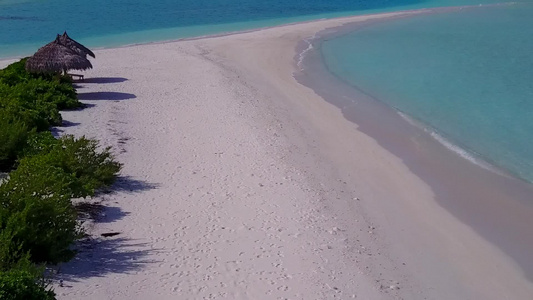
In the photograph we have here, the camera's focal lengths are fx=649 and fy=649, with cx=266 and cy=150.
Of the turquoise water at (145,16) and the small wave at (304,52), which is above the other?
the turquoise water at (145,16)

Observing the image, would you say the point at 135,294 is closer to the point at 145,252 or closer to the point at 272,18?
the point at 145,252

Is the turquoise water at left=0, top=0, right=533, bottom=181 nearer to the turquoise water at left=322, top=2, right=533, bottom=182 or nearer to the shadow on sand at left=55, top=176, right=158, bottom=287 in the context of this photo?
the turquoise water at left=322, top=2, right=533, bottom=182

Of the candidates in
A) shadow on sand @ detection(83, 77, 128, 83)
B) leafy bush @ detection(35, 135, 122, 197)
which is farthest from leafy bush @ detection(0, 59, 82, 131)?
leafy bush @ detection(35, 135, 122, 197)

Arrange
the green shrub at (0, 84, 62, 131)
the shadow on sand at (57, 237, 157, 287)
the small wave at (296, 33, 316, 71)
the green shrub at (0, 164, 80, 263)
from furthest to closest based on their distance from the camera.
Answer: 1. the small wave at (296, 33, 316, 71)
2. the green shrub at (0, 84, 62, 131)
3. the shadow on sand at (57, 237, 157, 287)
4. the green shrub at (0, 164, 80, 263)

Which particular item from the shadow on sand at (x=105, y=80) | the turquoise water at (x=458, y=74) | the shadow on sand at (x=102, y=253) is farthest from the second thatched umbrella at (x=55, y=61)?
the shadow on sand at (x=102, y=253)

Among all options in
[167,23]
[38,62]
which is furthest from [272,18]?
[38,62]

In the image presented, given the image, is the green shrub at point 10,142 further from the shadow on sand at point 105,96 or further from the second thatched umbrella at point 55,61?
the shadow on sand at point 105,96

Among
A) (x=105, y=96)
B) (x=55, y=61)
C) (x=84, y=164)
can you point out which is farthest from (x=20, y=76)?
(x=84, y=164)

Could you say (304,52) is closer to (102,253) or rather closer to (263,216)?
(263,216)
